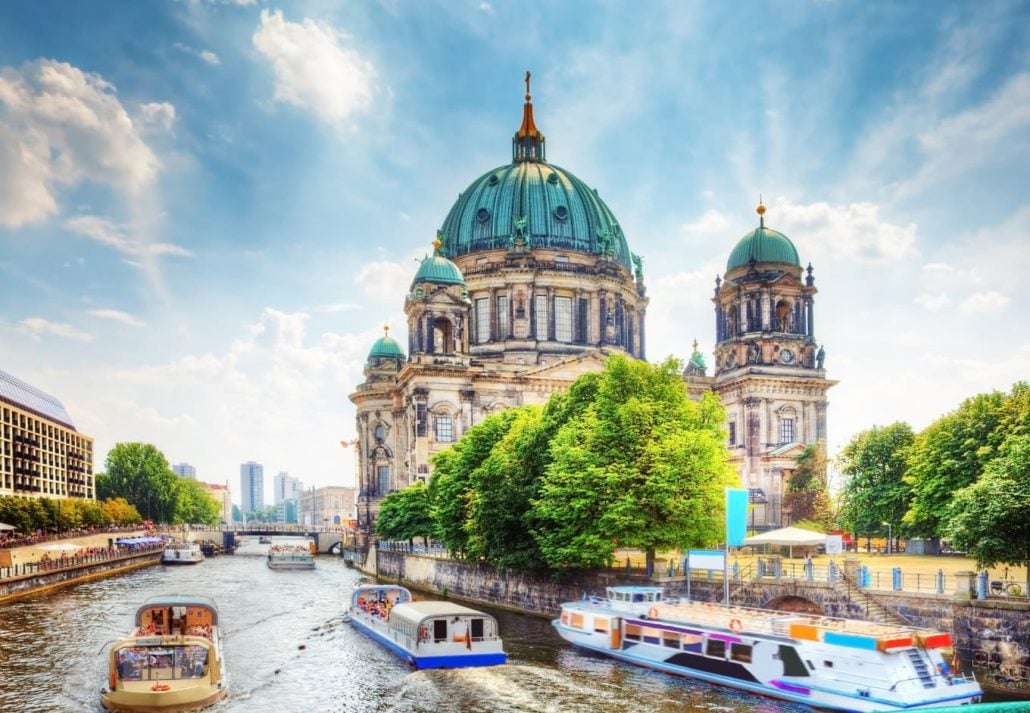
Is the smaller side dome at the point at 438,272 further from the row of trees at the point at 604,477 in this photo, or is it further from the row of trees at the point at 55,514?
the row of trees at the point at 55,514

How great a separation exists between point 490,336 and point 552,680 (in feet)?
244

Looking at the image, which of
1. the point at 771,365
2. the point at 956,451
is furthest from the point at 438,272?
the point at 956,451

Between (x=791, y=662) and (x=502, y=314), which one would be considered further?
(x=502, y=314)

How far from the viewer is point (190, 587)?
82.8 m

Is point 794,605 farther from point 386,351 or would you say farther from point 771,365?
point 386,351

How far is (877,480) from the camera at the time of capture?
72.6 metres

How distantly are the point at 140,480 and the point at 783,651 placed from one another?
501 feet

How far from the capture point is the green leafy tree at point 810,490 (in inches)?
3433

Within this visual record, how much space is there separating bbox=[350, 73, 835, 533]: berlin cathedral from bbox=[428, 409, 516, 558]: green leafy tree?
74.9ft

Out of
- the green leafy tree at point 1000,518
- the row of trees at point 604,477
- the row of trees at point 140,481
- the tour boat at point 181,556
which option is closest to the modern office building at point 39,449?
the row of trees at point 140,481

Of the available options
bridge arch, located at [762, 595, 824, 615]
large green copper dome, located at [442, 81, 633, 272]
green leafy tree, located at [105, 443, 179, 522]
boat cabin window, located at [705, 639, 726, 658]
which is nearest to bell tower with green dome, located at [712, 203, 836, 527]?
large green copper dome, located at [442, 81, 633, 272]

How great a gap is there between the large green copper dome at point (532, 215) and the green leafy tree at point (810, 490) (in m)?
35.1

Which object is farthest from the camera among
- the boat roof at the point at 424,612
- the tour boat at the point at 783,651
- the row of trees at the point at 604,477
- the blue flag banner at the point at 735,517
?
the row of trees at the point at 604,477

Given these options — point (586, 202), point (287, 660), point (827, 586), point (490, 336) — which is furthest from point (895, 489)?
point (586, 202)
